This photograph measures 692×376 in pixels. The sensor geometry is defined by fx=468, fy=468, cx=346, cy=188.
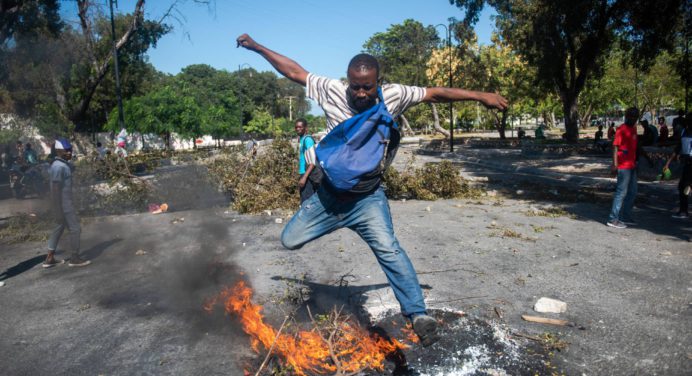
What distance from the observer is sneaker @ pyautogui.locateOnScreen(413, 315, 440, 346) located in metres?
2.93

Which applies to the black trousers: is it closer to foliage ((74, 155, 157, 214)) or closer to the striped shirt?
the striped shirt

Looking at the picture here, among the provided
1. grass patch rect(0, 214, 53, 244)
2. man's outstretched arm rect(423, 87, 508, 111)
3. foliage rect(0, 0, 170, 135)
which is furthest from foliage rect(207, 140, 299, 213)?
foliage rect(0, 0, 170, 135)

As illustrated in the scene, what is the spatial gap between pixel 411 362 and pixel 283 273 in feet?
7.64

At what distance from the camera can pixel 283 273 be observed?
5.16 meters

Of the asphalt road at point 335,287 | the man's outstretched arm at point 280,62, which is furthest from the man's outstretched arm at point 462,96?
the asphalt road at point 335,287

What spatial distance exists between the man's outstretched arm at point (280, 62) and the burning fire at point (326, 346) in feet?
5.91

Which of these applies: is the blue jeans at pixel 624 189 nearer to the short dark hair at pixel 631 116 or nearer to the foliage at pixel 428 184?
the short dark hair at pixel 631 116

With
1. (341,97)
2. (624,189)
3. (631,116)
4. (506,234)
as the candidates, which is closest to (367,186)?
(341,97)

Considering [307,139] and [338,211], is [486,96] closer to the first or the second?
[338,211]

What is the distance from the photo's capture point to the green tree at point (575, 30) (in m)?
15.1

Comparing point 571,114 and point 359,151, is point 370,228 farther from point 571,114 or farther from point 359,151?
point 571,114

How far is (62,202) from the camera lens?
6117 millimetres

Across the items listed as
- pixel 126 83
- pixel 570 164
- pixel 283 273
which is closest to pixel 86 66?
pixel 126 83

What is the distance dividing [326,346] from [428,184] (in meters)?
7.86
